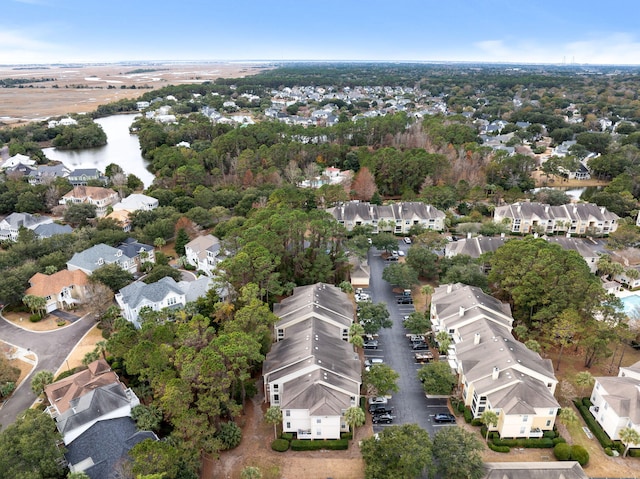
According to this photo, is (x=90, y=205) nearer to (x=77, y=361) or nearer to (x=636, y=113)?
(x=77, y=361)

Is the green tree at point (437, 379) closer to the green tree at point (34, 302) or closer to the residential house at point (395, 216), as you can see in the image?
the residential house at point (395, 216)

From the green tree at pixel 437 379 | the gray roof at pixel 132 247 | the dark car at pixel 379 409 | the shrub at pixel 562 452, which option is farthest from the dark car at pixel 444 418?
the gray roof at pixel 132 247

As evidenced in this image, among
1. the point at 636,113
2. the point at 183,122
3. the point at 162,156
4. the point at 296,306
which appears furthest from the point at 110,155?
the point at 636,113

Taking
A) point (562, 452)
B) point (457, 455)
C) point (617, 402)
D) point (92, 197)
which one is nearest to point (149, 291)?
point (457, 455)

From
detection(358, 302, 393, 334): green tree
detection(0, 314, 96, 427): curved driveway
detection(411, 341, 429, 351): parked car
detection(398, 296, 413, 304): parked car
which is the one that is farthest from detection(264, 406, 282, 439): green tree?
detection(398, 296, 413, 304): parked car

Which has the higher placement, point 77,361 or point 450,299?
point 450,299

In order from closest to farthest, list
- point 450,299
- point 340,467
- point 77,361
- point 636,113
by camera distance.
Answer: point 340,467
point 77,361
point 450,299
point 636,113

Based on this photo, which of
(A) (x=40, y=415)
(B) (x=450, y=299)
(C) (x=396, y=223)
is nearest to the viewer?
(A) (x=40, y=415)

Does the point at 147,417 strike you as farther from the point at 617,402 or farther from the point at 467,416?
the point at 617,402
